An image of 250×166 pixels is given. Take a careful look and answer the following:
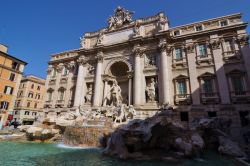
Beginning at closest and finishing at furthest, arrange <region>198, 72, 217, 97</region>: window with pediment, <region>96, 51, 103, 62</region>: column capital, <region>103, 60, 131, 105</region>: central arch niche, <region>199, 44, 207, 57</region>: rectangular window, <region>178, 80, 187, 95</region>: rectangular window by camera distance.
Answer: <region>198, 72, 217, 97</region>: window with pediment, <region>178, 80, 187, 95</region>: rectangular window, <region>199, 44, 207, 57</region>: rectangular window, <region>103, 60, 131, 105</region>: central arch niche, <region>96, 51, 103, 62</region>: column capital

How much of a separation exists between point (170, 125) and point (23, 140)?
13.3 meters

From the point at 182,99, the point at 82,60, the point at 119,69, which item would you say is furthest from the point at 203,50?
the point at 82,60

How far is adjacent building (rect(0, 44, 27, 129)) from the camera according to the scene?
83.6 ft

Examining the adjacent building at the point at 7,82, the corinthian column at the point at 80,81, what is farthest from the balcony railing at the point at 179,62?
the adjacent building at the point at 7,82

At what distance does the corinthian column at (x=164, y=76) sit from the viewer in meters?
17.7

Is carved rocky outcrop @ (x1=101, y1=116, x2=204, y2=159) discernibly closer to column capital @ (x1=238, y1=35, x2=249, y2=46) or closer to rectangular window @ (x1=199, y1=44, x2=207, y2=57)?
rectangular window @ (x1=199, y1=44, x2=207, y2=57)

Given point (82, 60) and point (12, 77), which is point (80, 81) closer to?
point (82, 60)

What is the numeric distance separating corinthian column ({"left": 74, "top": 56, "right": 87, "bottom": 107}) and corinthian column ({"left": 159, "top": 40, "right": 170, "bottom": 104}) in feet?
38.0

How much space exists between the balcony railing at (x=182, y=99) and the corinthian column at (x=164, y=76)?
1099 mm

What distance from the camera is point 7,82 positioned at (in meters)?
26.3

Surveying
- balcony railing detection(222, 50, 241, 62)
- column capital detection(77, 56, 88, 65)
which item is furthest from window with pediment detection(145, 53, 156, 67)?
column capital detection(77, 56, 88, 65)

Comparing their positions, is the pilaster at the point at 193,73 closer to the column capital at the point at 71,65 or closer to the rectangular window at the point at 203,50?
the rectangular window at the point at 203,50

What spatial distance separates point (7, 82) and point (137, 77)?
2205 cm

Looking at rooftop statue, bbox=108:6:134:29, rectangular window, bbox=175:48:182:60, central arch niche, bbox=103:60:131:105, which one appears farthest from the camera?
rooftop statue, bbox=108:6:134:29
